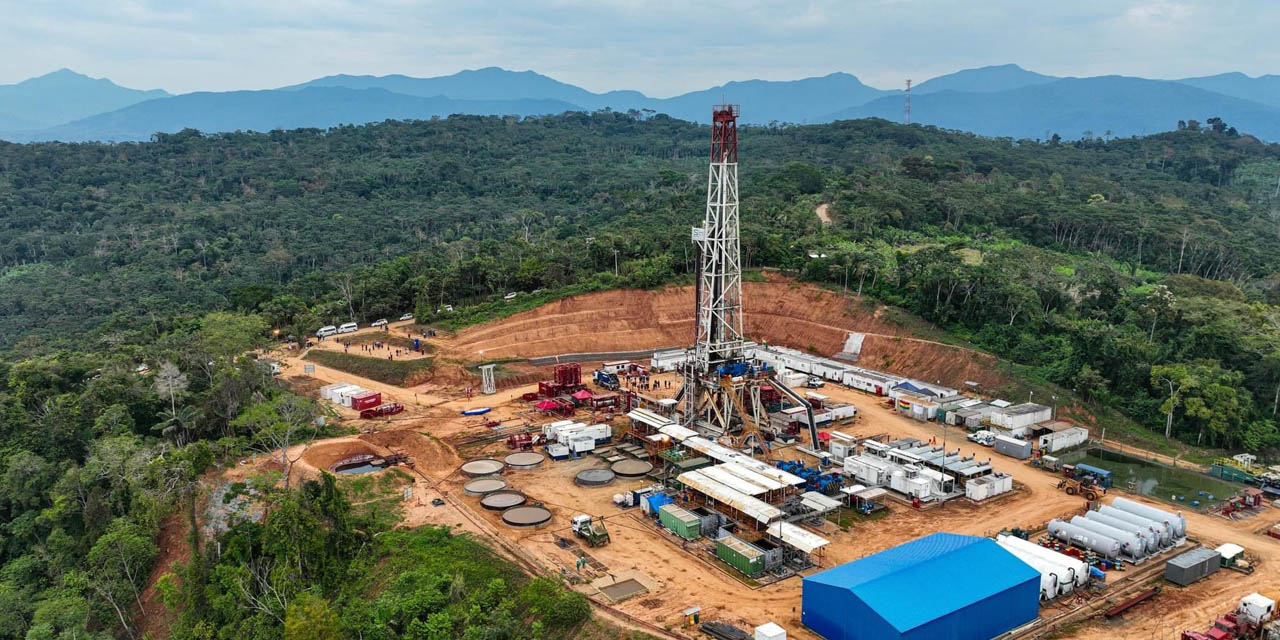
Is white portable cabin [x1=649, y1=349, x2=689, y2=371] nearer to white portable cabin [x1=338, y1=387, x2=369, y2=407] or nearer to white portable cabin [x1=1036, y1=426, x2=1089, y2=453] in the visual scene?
white portable cabin [x1=338, y1=387, x2=369, y2=407]

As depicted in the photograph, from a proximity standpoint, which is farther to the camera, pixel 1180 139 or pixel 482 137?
pixel 482 137

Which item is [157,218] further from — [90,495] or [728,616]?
[728,616]

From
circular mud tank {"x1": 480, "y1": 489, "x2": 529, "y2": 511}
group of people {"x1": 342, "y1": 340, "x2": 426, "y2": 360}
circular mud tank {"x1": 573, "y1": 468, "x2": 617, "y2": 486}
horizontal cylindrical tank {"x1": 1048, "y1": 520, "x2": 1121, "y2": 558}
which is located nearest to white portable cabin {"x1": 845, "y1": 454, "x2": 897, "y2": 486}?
horizontal cylindrical tank {"x1": 1048, "y1": 520, "x2": 1121, "y2": 558}

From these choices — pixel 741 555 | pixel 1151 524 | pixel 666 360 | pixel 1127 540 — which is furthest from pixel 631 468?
pixel 1151 524

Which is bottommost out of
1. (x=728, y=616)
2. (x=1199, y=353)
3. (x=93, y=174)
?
(x=728, y=616)

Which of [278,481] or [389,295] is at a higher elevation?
[389,295]

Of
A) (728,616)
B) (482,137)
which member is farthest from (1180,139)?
(728,616)
